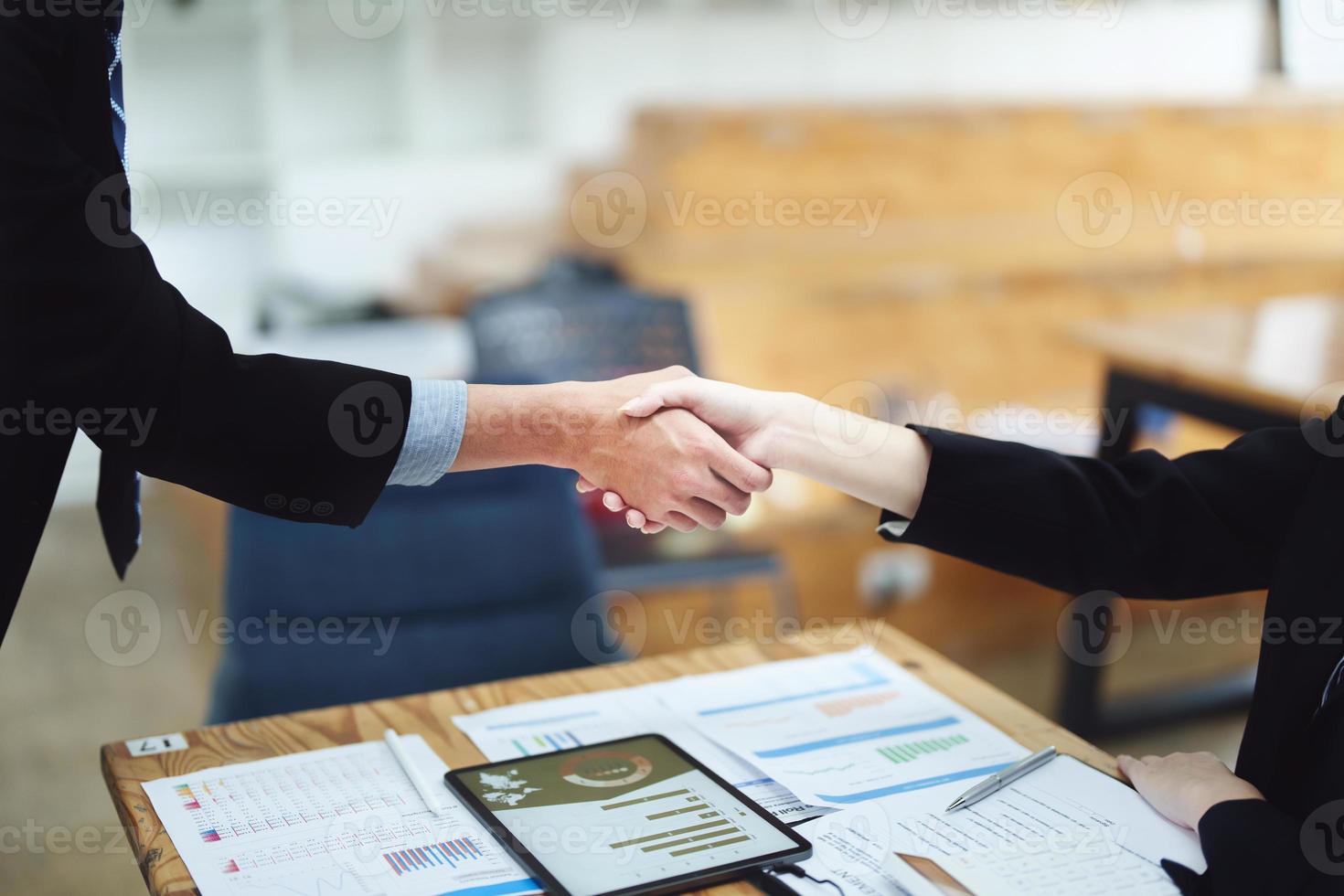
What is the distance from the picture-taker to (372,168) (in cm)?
415

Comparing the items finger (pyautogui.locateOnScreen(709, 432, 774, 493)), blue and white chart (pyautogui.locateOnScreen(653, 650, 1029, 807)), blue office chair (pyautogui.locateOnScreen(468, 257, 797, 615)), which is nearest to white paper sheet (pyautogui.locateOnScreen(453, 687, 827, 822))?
blue and white chart (pyautogui.locateOnScreen(653, 650, 1029, 807))

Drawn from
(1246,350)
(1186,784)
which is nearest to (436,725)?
(1186,784)

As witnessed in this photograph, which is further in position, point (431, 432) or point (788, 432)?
point (788, 432)

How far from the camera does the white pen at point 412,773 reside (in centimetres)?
106

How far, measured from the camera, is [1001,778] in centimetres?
110

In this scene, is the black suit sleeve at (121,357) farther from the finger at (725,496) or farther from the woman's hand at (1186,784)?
the woman's hand at (1186,784)

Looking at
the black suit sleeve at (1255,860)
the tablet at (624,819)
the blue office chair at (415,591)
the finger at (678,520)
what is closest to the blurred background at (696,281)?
the blue office chair at (415,591)

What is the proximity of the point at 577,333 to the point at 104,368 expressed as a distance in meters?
1.54

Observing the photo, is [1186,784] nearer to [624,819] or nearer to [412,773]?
[624,819]

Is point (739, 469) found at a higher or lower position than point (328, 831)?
higher

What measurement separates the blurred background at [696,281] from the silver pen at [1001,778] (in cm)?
76

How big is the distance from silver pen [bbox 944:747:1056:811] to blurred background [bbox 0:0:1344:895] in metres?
0.76

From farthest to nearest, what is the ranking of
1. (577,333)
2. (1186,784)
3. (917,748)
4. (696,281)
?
(696,281) < (577,333) < (917,748) < (1186,784)

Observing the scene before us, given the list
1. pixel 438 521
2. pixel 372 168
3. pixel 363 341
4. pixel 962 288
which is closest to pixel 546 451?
pixel 438 521
